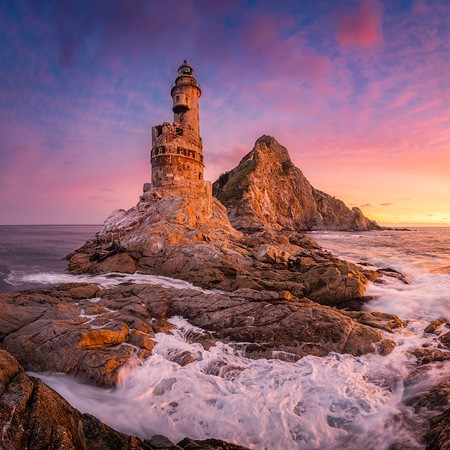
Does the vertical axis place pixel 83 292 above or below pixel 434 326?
above

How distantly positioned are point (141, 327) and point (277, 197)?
271ft

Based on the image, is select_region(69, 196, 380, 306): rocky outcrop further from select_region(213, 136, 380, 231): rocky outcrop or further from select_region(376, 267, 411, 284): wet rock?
select_region(213, 136, 380, 231): rocky outcrop

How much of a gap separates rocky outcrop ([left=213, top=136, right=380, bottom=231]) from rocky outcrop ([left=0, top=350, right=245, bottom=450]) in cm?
5288

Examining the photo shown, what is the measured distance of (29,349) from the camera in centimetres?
743

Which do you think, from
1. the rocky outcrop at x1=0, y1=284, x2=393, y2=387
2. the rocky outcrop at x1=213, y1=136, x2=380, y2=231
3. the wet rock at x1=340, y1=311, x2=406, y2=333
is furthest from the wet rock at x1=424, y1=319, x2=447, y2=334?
the rocky outcrop at x1=213, y1=136, x2=380, y2=231

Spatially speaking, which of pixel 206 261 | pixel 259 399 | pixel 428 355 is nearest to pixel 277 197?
pixel 206 261

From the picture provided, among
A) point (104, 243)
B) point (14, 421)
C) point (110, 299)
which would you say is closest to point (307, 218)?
point (104, 243)

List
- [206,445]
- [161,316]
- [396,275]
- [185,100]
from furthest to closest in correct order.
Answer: [185,100] → [396,275] → [161,316] → [206,445]

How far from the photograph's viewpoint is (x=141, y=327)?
909 centimetres

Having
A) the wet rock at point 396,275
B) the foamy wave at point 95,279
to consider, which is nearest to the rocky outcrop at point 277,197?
the wet rock at point 396,275

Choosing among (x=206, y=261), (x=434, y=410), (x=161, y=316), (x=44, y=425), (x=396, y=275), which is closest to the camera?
(x=44, y=425)

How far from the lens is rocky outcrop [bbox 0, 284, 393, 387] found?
7316 mm

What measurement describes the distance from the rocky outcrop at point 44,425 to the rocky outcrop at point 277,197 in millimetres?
52878

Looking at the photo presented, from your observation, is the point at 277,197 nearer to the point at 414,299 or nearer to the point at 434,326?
the point at 414,299
